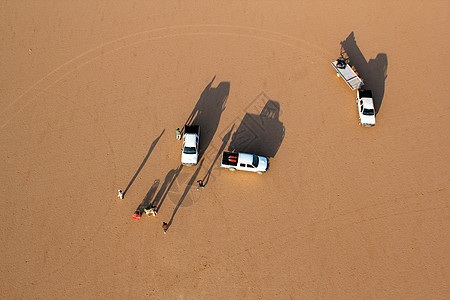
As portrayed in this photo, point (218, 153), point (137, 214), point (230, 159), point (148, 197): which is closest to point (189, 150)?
point (218, 153)

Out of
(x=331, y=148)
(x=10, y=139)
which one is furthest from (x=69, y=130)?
(x=331, y=148)

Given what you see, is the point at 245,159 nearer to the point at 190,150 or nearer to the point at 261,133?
the point at 261,133

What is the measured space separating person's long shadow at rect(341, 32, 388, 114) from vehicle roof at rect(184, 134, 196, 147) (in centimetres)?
2024

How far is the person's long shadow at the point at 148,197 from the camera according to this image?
28245 mm

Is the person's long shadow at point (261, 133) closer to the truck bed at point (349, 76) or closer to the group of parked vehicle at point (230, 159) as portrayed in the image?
the group of parked vehicle at point (230, 159)

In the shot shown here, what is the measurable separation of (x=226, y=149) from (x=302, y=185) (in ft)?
27.8

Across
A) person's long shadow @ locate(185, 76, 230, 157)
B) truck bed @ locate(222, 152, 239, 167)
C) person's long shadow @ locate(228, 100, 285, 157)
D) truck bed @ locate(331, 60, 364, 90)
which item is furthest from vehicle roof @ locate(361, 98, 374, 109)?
truck bed @ locate(222, 152, 239, 167)

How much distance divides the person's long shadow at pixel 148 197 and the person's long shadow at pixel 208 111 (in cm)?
554

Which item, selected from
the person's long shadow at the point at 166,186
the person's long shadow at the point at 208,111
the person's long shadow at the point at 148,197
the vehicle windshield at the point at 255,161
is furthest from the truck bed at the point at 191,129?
the vehicle windshield at the point at 255,161

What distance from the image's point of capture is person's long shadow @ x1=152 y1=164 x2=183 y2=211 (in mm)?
28438

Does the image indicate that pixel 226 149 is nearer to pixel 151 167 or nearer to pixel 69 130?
pixel 151 167

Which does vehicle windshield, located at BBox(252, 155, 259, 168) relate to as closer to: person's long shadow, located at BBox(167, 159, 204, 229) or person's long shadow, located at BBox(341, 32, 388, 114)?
person's long shadow, located at BBox(167, 159, 204, 229)

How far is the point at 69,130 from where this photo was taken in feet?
103

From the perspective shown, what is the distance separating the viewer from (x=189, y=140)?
2902 cm
